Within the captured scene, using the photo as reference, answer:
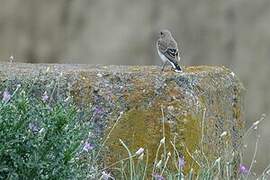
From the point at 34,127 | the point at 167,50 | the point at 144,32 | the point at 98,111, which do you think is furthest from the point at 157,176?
the point at 144,32

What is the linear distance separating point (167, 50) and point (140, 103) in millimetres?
984

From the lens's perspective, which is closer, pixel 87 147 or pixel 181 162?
pixel 87 147

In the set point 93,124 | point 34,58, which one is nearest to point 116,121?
point 93,124

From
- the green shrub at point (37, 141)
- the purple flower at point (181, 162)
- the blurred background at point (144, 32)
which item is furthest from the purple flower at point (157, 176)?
the blurred background at point (144, 32)

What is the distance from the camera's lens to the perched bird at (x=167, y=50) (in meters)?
7.12

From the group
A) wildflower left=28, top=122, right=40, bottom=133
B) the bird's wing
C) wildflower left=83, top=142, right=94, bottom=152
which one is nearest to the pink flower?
wildflower left=83, top=142, right=94, bottom=152

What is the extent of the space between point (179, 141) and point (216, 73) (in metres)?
0.57

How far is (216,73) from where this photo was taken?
6895 mm

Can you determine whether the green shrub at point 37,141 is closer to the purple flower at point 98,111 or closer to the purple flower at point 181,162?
the purple flower at point 181,162

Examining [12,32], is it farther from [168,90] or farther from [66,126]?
[66,126]

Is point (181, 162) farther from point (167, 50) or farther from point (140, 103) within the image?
→ point (167, 50)

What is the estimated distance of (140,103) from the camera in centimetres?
653

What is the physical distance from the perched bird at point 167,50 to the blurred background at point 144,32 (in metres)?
5.82

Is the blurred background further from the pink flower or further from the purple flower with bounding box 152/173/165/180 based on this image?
the purple flower with bounding box 152/173/165/180
